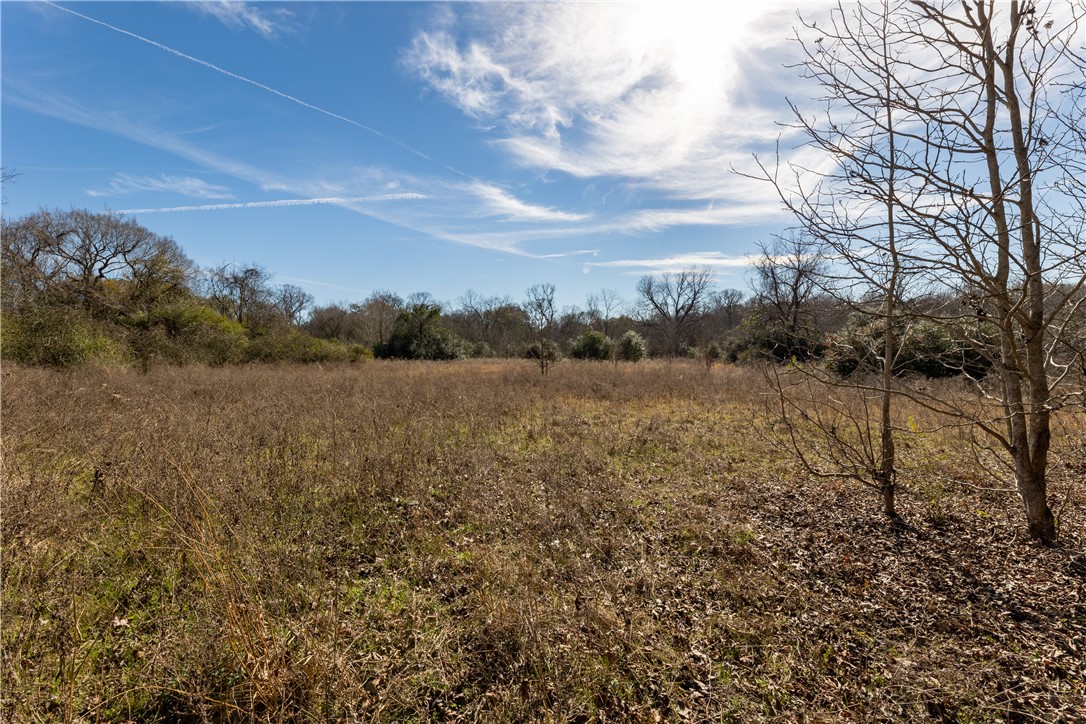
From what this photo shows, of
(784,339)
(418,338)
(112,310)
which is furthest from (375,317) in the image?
(784,339)

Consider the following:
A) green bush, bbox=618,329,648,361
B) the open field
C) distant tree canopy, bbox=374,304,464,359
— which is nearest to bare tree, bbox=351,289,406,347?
distant tree canopy, bbox=374,304,464,359

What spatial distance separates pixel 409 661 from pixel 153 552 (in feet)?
8.48

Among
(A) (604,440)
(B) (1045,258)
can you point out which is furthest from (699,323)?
(B) (1045,258)

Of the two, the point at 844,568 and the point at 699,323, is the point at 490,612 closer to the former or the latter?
the point at 844,568

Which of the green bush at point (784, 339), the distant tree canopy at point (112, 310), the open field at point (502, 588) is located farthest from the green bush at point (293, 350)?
the green bush at point (784, 339)

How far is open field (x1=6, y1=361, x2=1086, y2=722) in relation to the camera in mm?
2367

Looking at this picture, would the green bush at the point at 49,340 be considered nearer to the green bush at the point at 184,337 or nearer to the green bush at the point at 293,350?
the green bush at the point at 184,337

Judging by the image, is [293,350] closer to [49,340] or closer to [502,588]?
[49,340]

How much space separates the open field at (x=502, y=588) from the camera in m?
2.37

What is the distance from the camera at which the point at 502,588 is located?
3.41 meters

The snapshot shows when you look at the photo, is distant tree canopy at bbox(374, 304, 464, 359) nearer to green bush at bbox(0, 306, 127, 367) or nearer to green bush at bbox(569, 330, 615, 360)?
green bush at bbox(569, 330, 615, 360)

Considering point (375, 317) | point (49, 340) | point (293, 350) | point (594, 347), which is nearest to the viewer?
point (49, 340)

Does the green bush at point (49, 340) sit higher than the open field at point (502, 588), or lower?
higher

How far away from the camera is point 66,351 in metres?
13.3
